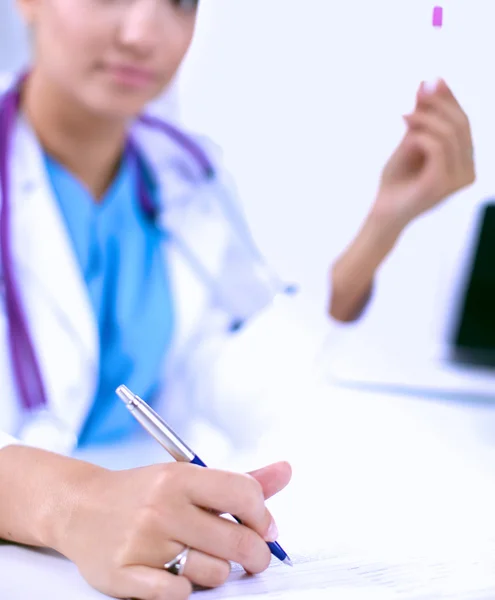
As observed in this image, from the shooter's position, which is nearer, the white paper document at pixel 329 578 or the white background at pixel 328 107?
the white paper document at pixel 329 578

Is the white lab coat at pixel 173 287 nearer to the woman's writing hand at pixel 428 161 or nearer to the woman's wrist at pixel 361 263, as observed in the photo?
the woman's wrist at pixel 361 263

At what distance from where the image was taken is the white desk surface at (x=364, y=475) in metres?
0.34

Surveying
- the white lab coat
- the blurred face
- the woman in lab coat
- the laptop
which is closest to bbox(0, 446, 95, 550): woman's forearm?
the woman in lab coat

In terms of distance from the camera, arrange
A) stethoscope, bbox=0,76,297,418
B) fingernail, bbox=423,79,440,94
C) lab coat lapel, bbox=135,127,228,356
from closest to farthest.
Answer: fingernail, bbox=423,79,440,94 < stethoscope, bbox=0,76,297,418 < lab coat lapel, bbox=135,127,228,356

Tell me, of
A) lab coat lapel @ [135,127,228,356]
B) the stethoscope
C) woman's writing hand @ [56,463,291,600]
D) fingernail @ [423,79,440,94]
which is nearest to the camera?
woman's writing hand @ [56,463,291,600]

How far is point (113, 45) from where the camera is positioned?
50 cm

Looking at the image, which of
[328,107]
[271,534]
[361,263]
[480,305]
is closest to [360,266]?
[361,263]

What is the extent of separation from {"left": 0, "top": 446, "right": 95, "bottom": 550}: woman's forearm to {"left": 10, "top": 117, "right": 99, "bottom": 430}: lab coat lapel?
18cm

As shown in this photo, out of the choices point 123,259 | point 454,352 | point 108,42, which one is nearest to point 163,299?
point 123,259

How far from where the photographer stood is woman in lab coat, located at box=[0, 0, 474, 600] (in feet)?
0.94

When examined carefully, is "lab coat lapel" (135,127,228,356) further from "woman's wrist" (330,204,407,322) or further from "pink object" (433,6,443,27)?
"pink object" (433,6,443,27)

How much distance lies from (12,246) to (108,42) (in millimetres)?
161

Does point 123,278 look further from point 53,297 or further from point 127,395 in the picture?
point 127,395

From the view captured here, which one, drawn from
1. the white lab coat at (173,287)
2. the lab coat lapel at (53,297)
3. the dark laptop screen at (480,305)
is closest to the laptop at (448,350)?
the dark laptop screen at (480,305)
